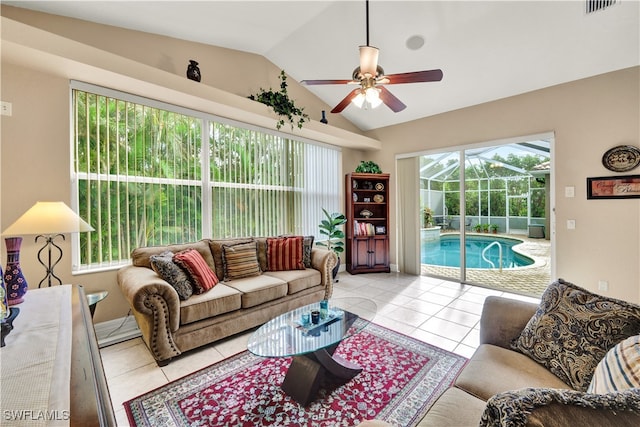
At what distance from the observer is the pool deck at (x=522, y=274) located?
397 centimetres

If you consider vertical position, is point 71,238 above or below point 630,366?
above

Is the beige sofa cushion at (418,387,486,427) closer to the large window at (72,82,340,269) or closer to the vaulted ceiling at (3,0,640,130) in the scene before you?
the large window at (72,82,340,269)

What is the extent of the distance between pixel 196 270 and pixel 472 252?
14.2 feet

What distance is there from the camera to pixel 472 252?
4617 mm

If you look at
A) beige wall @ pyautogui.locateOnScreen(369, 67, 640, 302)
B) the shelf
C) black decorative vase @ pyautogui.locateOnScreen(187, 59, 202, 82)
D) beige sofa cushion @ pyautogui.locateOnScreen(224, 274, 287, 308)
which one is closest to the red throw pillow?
beige sofa cushion @ pyautogui.locateOnScreen(224, 274, 287, 308)

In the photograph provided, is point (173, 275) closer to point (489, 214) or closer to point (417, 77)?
point (417, 77)

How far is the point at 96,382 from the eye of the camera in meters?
0.87

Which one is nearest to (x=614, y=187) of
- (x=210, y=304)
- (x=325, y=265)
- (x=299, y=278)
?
(x=325, y=265)

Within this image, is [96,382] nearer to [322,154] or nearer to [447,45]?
[447,45]

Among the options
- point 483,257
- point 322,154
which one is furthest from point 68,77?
point 483,257

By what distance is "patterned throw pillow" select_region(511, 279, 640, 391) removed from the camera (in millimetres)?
1202

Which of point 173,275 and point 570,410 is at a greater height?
point 570,410

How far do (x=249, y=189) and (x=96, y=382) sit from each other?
3.23 meters

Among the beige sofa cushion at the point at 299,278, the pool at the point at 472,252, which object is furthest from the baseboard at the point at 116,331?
the pool at the point at 472,252
